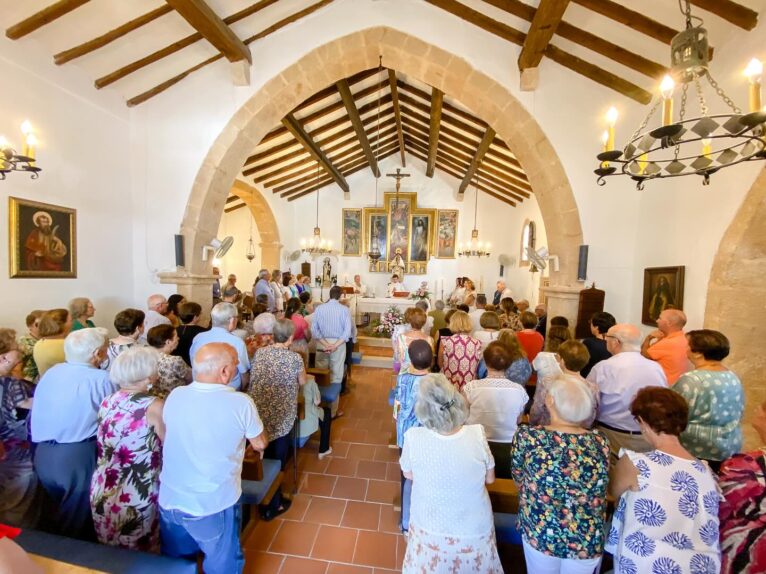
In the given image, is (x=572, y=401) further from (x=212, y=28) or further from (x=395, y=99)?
(x=395, y=99)

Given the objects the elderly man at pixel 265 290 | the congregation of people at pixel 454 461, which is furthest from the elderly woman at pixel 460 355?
the elderly man at pixel 265 290

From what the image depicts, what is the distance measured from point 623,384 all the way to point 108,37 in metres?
5.65

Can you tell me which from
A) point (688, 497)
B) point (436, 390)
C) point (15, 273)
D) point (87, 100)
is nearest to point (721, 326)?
point (688, 497)

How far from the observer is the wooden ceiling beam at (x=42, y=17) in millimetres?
3359

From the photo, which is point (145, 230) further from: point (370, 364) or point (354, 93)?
point (354, 93)

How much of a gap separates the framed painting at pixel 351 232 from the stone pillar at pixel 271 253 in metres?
2.21

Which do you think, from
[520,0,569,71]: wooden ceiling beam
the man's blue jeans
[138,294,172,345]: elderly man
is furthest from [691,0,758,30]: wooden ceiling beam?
[138,294,172,345]: elderly man

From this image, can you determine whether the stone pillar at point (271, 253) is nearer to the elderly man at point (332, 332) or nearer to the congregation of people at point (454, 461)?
the elderly man at point (332, 332)

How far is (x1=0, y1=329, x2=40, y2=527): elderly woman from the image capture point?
1966 millimetres

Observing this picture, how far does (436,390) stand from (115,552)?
1.59m

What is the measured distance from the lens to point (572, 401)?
4.89ft

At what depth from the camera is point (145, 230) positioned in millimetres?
5363

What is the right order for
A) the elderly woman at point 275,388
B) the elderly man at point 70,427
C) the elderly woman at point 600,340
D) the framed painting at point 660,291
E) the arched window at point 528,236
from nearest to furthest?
the elderly man at point 70,427 → the elderly woman at point 275,388 → the elderly woman at point 600,340 → the framed painting at point 660,291 → the arched window at point 528,236

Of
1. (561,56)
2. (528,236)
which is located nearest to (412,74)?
(561,56)
